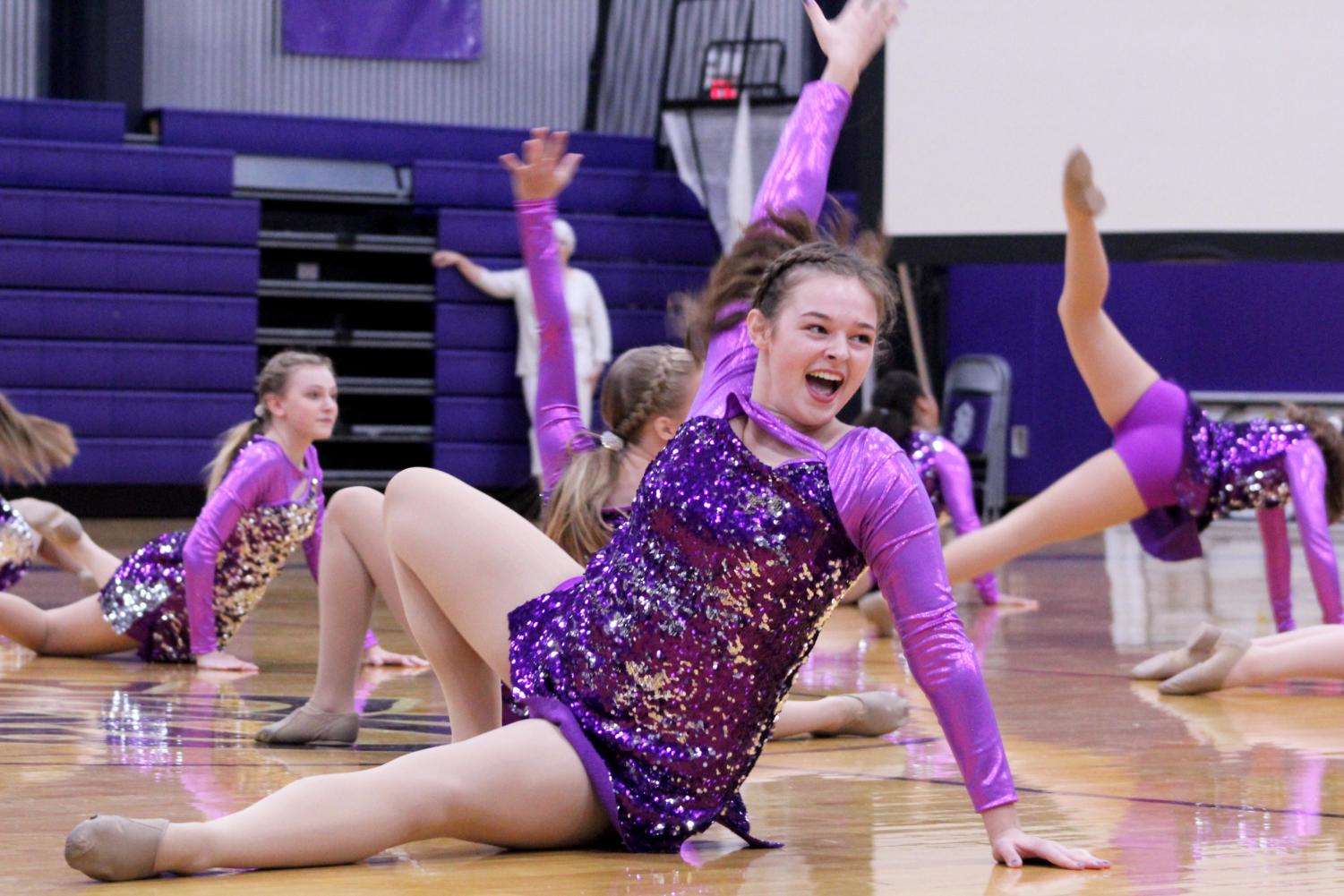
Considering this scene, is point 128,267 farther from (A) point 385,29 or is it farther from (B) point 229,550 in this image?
(B) point 229,550

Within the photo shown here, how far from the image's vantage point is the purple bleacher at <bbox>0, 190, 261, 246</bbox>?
8109 mm

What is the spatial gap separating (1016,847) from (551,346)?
1171mm

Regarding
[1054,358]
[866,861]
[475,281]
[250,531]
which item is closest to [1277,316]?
[1054,358]

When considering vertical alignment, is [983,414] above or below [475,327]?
below

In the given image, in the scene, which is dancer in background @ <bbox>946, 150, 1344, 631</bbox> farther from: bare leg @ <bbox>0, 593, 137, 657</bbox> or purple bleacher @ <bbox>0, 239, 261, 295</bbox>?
purple bleacher @ <bbox>0, 239, 261, 295</bbox>

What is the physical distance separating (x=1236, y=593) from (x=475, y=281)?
4192 millimetres

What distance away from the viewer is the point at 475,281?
8.73 m

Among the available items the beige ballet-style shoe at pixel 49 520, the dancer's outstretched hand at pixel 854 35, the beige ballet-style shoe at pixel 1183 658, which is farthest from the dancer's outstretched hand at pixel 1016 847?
the beige ballet-style shoe at pixel 49 520

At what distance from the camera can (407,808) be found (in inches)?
68.8

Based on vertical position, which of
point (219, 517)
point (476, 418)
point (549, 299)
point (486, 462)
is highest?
point (549, 299)

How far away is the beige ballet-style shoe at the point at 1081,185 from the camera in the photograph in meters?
3.20

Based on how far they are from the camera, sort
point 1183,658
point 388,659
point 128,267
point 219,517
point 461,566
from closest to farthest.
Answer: point 461,566 < point 1183,658 < point 219,517 < point 388,659 < point 128,267

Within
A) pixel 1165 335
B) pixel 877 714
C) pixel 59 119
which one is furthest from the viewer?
pixel 1165 335

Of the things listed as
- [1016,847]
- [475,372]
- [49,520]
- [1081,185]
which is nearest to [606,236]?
[475,372]
